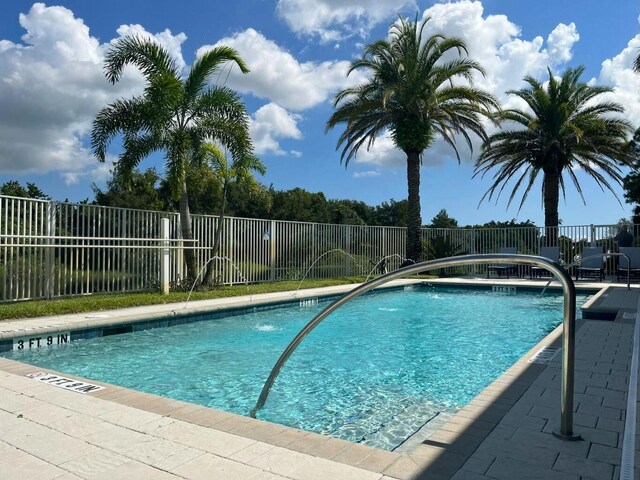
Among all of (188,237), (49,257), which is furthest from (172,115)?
(49,257)

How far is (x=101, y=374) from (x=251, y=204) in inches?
1523

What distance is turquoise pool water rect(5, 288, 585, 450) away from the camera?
4.57 m

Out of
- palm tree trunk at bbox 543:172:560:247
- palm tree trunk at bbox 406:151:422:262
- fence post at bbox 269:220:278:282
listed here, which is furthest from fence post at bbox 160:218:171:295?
palm tree trunk at bbox 543:172:560:247

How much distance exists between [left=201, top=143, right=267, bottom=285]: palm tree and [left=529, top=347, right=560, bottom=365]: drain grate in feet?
32.8

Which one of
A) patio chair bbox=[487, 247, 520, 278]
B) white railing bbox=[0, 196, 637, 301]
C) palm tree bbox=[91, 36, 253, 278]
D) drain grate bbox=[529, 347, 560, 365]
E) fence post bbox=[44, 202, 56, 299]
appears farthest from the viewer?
patio chair bbox=[487, 247, 520, 278]

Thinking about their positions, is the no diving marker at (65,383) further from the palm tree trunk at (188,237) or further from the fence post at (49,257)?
the palm tree trunk at (188,237)

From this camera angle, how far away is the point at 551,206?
20.3 m

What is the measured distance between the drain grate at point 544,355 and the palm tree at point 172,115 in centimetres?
948

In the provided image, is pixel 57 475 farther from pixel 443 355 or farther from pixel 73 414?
pixel 443 355

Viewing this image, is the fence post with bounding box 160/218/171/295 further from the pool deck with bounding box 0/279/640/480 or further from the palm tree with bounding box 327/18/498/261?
the palm tree with bounding box 327/18/498/261

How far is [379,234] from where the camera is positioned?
69.6 ft

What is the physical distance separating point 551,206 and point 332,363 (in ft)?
56.7

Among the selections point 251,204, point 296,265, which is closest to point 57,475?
point 296,265

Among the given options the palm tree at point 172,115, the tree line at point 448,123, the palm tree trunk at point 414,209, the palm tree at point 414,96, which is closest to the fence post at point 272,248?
the tree line at point 448,123
